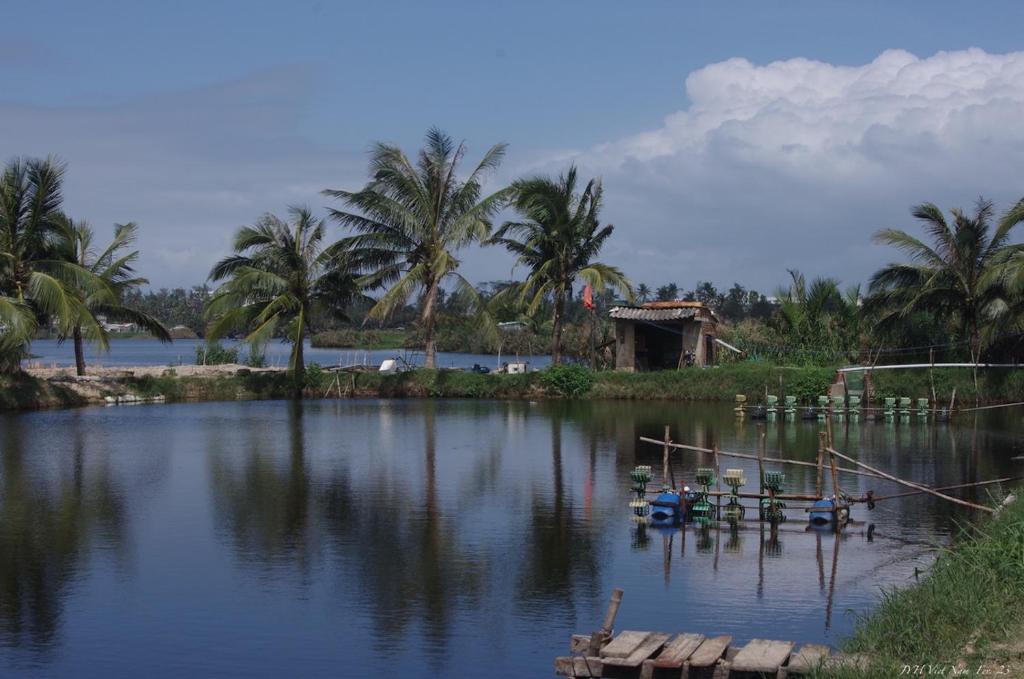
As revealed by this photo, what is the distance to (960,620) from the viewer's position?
33.6 feet

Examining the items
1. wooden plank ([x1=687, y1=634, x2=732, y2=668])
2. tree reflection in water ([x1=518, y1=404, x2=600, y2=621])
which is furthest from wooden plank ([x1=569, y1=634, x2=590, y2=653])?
tree reflection in water ([x1=518, y1=404, x2=600, y2=621])

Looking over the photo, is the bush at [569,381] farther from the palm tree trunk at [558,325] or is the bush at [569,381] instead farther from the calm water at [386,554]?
the calm water at [386,554]

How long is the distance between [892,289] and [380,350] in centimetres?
5972

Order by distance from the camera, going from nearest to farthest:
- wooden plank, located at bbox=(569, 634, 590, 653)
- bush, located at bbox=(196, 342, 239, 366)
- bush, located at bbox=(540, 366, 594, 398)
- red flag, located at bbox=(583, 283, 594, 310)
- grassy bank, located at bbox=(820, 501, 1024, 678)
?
1. grassy bank, located at bbox=(820, 501, 1024, 678)
2. wooden plank, located at bbox=(569, 634, 590, 653)
3. bush, located at bbox=(540, 366, 594, 398)
4. red flag, located at bbox=(583, 283, 594, 310)
5. bush, located at bbox=(196, 342, 239, 366)

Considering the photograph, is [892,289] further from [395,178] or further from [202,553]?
[202,553]

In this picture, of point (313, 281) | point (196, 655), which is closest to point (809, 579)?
point (196, 655)

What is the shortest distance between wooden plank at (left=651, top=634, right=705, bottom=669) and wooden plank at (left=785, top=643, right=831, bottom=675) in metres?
0.85

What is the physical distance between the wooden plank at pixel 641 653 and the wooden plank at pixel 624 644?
4 cm

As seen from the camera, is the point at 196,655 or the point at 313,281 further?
the point at 313,281

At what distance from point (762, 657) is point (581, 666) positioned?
1.56 metres

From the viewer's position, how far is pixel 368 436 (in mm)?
28641

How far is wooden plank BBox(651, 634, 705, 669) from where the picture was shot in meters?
9.91

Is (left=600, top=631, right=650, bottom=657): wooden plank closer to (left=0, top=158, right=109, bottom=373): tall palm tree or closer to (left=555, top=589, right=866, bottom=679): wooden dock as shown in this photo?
(left=555, top=589, right=866, bottom=679): wooden dock

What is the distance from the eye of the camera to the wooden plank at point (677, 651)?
991 cm
